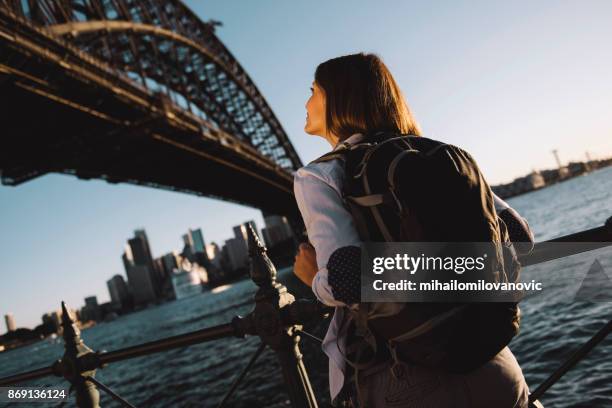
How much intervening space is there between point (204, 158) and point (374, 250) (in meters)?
23.0

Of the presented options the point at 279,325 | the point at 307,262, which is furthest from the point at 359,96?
the point at 279,325

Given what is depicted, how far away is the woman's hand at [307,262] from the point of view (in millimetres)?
1199

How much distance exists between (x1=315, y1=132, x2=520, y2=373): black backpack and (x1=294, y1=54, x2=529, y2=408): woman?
5 centimetres

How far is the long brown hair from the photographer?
4.12 feet

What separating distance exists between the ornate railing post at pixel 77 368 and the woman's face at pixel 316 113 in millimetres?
2317

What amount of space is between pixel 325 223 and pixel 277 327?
1.17 metres

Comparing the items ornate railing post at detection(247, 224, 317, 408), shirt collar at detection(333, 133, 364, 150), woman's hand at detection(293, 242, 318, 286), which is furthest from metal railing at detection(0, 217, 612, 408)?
shirt collar at detection(333, 133, 364, 150)

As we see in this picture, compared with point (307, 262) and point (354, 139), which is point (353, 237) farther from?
point (354, 139)

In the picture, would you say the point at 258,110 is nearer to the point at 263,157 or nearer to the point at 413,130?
the point at 263,157

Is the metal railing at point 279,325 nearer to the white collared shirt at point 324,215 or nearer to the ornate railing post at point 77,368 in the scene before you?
the ornate railing post at point 77,368

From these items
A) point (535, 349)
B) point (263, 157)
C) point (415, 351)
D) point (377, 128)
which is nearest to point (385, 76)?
point (377, 128)

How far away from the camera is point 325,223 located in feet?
3.53

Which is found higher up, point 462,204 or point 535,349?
point 462,204

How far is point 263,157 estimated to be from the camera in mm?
27562
